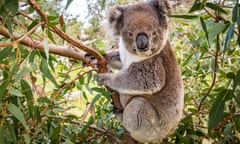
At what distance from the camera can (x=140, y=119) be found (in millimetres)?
2418

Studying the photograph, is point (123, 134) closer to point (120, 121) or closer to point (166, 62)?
point (120, 121)

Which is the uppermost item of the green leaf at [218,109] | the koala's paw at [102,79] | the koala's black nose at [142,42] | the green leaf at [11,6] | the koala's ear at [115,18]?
the koala's ear at [115,18]

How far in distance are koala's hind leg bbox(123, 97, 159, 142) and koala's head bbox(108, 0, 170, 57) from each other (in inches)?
13.2

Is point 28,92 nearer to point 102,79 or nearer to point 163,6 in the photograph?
point 102,79

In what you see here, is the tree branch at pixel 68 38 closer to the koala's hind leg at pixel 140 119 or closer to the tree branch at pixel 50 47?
the tree branch at pixel 50 47

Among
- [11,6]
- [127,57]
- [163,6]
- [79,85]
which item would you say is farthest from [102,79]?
[11,6]

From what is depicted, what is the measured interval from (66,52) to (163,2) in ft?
2.98

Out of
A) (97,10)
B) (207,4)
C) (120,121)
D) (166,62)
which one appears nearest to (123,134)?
(120,121)

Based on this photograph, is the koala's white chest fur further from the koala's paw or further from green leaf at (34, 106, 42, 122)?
green leaf at (34, 106, 42, 122)

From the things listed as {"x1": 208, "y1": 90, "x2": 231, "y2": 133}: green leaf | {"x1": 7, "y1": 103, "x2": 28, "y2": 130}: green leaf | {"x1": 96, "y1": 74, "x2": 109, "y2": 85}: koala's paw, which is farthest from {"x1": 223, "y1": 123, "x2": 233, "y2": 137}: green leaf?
{"x1": 7, "y1": 103, "x2": 28, "y2": 130}: green leaf

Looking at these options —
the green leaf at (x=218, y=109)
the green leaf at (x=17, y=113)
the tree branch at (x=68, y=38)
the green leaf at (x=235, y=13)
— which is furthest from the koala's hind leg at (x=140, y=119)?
the green leaf at (x=235, y=13)

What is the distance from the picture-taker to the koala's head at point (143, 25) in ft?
7.50

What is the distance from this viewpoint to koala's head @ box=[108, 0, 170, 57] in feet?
7.50

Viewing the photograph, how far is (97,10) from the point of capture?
2.43 meters
